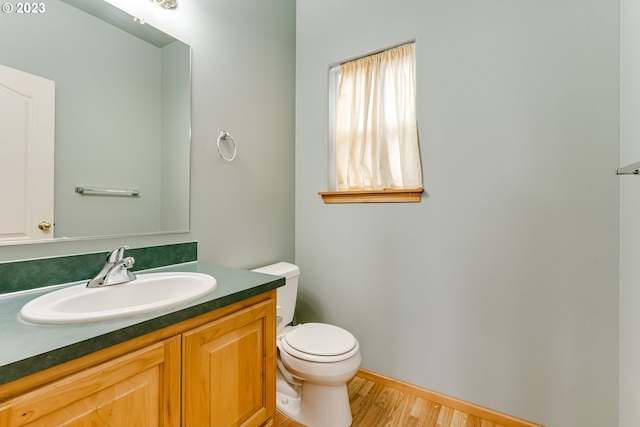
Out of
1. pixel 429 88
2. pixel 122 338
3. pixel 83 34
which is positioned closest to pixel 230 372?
pixel 122 338

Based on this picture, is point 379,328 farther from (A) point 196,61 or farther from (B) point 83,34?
(B) point 83,34

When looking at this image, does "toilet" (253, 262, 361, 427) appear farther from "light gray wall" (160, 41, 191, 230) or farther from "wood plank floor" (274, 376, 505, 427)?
"light gray wall" (160, 41, 191, 230)

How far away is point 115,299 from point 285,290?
89 centimetres

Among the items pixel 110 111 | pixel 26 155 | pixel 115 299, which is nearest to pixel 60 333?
pixel 115 299

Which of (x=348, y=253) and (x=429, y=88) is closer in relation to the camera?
(x=429, y=88)

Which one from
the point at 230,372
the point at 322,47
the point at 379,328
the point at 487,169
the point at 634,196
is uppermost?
the point at 322,47

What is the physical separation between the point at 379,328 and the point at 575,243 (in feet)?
3.70

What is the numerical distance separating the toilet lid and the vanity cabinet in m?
0.29

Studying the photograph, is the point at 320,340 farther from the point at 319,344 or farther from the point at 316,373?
the point at 316,373

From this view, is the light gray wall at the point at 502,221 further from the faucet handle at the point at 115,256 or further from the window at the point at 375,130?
the faucet handle at the point at 115,256

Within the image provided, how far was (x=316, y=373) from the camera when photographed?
1.34m

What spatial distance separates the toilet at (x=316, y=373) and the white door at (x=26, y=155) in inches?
45.2

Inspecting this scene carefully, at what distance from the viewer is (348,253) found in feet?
6.34

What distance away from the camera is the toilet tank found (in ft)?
5.51
